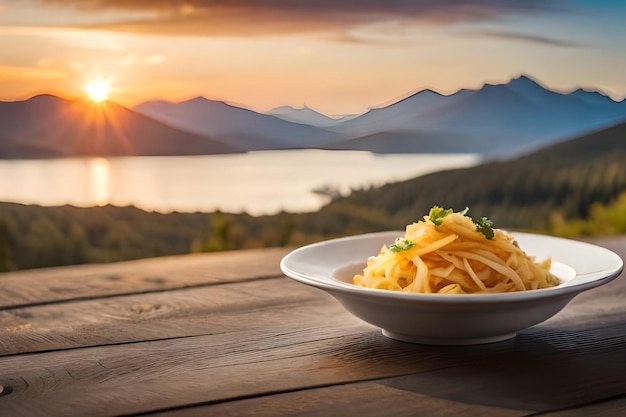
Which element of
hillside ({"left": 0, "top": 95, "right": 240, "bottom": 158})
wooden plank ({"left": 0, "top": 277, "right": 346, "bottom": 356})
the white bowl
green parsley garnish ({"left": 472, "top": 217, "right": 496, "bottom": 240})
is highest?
hillside ({"left": 0, "top": 95, "right": 240, "bottom": 158})

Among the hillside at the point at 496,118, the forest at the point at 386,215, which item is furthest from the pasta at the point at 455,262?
the hillside at the point at 496,118

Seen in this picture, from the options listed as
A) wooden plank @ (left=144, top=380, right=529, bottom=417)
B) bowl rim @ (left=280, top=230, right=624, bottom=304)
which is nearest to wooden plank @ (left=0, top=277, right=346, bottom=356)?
bowl rim @ (left=280, top=230, right=624, bottom=304)

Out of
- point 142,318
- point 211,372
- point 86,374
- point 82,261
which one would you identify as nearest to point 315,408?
point 211,372

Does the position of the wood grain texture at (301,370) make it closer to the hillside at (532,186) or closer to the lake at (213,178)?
the lake at (213,178)

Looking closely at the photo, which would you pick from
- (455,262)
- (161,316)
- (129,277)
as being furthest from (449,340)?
(129,277)

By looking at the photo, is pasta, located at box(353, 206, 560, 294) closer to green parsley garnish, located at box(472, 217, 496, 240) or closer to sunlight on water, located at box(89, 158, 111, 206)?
green parsley garnish, located at box(472, 217, 496, 240)

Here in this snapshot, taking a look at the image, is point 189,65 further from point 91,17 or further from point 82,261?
point 82,261
